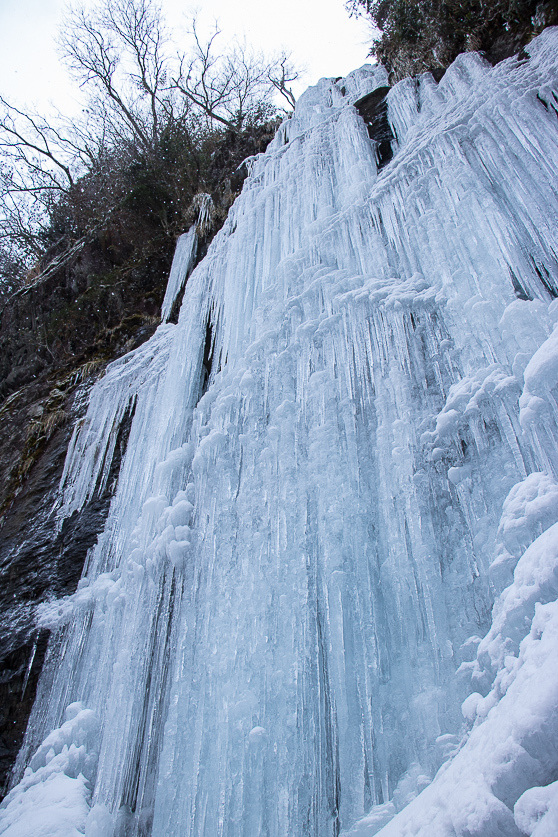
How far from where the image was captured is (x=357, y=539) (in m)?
2.56

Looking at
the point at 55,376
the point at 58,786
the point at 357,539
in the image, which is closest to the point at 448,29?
the point at 357,539

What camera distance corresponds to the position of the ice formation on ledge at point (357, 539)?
1.90 m

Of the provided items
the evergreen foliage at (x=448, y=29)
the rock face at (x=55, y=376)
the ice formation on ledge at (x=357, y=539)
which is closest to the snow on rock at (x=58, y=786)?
the ice formation on ledge at (x=357, y=539)

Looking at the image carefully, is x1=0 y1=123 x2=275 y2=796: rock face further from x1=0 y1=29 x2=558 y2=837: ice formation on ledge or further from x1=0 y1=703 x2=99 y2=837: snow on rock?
x1=0 y1=703 x2=99 y2=837: snow on rock

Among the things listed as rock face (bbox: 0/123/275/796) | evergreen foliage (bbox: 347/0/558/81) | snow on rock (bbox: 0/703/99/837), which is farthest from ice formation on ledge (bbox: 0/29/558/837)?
evergreen foliage (bbox: 347/0/558/81)

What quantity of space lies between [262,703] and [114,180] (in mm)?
9055

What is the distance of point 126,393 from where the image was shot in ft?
17.0

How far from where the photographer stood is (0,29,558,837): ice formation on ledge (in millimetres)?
1900

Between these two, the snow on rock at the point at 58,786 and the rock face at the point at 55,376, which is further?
the rock face at the point at 55,376

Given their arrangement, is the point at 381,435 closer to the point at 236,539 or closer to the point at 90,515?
the point at 236,539

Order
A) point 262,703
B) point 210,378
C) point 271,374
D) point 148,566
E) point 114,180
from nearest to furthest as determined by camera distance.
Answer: point 262,703
point 148,566
point 271,374
point 210,378
point 114,180

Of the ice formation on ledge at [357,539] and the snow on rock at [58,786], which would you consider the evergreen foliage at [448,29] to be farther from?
the snow on rock at [58,786]

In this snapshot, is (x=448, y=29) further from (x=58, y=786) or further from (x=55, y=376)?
(x=58, y=786)

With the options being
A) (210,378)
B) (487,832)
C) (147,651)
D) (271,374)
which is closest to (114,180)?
(210,378)
